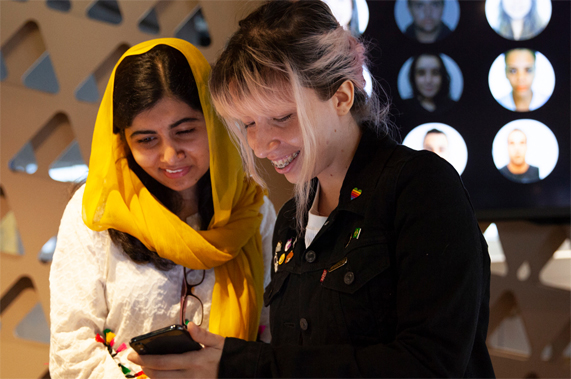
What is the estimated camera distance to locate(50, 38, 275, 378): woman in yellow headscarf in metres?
1.27

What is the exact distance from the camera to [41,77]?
2.11m

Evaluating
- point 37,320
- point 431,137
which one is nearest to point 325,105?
point 431,137

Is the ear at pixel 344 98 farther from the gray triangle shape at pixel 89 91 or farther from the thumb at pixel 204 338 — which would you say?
the gray triangle shape at pixel 89 91

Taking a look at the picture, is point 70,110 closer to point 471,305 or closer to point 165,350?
point 165,350

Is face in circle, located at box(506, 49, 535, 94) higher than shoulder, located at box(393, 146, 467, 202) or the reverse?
higher

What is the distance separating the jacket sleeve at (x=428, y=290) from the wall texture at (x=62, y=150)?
3.87 ft

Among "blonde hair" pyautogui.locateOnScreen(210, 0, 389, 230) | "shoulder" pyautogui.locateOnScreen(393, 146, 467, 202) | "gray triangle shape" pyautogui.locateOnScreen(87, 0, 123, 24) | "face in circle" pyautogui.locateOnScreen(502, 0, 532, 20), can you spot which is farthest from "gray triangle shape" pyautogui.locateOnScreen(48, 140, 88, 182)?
"face in circle" pyautogui.locateOnScreen(502, 0, 532, 20)

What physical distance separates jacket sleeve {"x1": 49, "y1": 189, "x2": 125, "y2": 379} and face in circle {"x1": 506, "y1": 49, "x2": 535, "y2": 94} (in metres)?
1.47

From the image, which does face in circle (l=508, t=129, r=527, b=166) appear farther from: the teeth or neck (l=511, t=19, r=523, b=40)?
the teeth

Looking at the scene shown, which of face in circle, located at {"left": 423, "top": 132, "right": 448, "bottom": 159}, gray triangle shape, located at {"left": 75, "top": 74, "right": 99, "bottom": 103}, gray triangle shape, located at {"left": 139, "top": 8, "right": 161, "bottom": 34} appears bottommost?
face in circle, located at {"left": 423, "top": 132, "right": 448, "bottom": 159}

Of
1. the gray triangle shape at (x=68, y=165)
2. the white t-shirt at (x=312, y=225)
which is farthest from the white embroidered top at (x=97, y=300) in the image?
the gray triangle shape at (x=68, y=165)

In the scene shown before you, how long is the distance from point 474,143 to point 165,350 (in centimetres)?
136

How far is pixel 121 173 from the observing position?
4.60ft

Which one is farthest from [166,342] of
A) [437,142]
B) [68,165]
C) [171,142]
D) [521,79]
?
[521,79]
